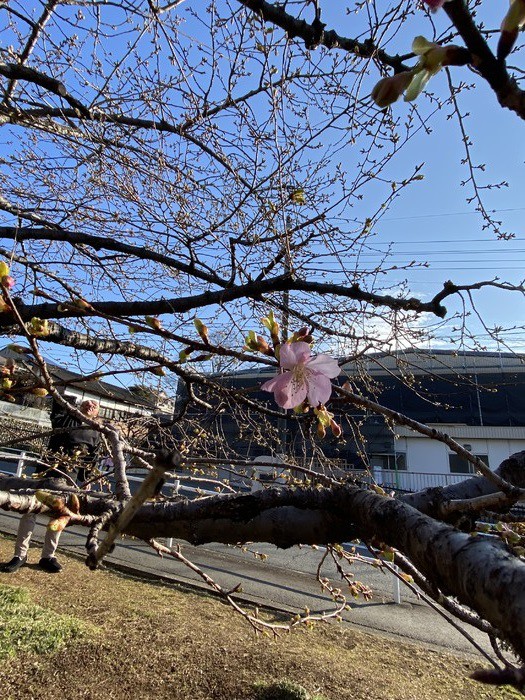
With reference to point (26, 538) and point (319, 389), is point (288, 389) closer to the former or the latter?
point (319, 389)

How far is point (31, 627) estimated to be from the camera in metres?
3.60

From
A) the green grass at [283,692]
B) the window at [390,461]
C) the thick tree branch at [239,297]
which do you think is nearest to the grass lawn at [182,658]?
the green grass at [283,692]

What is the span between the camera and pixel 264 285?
3.15 metres

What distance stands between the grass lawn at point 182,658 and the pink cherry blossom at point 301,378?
2.90 m

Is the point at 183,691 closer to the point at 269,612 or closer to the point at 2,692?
the point at 2,692

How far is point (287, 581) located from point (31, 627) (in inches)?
127

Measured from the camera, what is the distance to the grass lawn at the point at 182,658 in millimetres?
3152

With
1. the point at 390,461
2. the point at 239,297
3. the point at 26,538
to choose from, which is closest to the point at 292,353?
the point at 239,297

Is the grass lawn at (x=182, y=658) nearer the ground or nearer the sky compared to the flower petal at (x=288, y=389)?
nearer the ground

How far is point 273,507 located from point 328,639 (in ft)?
12.0

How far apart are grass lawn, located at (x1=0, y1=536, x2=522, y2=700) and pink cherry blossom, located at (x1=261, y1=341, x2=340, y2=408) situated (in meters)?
2.90

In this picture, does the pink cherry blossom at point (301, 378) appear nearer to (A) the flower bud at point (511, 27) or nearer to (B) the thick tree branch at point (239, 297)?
(A) the flower bud at point (511, 27)

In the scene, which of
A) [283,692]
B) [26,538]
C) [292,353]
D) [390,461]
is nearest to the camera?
[292,353]

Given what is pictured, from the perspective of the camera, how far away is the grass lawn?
10.3 feet
